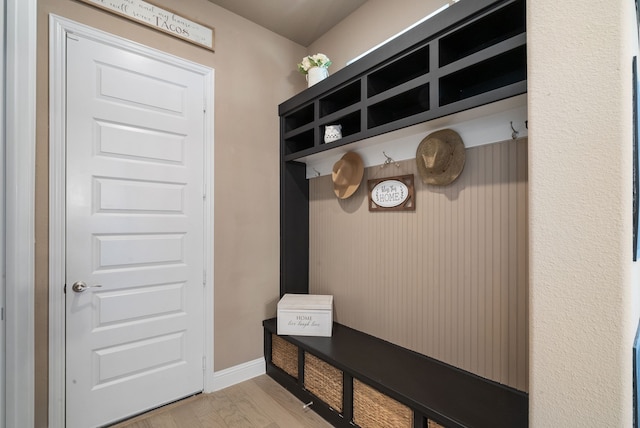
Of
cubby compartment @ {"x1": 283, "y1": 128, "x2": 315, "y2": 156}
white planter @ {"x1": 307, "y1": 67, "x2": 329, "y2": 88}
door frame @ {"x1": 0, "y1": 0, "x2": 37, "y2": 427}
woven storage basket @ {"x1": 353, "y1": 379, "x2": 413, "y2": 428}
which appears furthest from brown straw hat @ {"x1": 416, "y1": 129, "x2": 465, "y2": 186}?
door frame @ {"x1": 0, "y1": 0, "x2": 37, "y2": 427}

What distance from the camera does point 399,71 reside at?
176 centimetres

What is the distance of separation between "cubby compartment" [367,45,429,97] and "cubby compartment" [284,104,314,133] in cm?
72

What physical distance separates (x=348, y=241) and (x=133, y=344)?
1584 millimetres

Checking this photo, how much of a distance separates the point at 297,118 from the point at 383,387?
2.09 m

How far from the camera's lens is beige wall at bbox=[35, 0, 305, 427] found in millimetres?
2197

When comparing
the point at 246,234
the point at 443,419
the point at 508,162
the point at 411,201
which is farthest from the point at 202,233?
the point at 508,162

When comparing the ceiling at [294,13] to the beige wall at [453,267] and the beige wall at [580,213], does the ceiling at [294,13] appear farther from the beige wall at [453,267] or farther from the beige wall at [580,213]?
the beige wall at [580,213]

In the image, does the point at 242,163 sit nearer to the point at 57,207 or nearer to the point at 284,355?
the point at 57,207

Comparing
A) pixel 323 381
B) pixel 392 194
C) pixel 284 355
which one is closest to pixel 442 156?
pixel 392 194

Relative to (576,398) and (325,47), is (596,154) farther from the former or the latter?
(325,47)

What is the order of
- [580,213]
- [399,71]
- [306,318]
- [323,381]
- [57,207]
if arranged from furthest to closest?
[306,318] < [323,381] < [399,71] < [57,207] < [580,213]

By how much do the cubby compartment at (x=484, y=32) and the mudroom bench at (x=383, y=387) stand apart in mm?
1601

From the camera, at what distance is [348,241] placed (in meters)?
2.28

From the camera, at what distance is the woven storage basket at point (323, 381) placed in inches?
70.0
